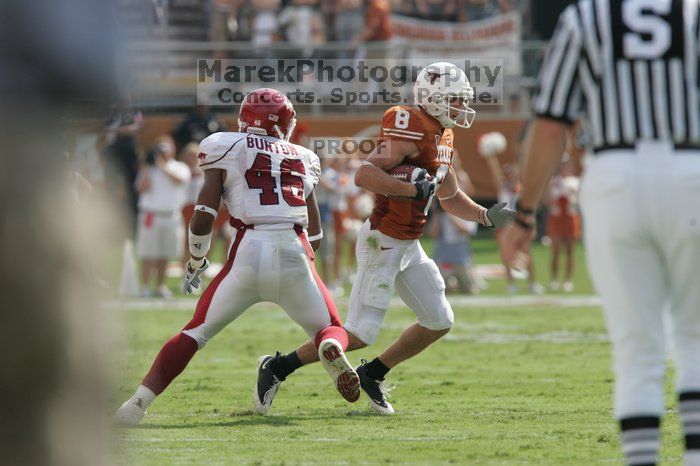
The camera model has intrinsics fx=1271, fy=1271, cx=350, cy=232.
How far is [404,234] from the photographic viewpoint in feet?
24.5

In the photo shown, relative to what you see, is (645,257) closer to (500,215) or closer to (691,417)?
(691,417)

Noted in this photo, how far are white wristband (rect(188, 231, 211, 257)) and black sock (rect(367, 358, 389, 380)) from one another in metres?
1.25

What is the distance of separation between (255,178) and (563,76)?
2.79m

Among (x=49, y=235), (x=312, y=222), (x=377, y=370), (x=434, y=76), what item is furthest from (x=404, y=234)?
(x=49, y=235)

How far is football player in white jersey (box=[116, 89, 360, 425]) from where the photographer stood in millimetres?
6645

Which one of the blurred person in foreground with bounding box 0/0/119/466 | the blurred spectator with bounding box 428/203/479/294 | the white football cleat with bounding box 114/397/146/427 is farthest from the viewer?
the blurred spectator with bounding box 428/203/479/294

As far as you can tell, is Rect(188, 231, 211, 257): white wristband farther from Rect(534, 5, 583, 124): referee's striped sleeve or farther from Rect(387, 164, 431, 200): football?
Rect(534, 5, 583, 124): referee's striped sleeve

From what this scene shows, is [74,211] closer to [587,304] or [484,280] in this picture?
[587,304]

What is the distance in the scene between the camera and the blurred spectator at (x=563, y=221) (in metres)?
17.4

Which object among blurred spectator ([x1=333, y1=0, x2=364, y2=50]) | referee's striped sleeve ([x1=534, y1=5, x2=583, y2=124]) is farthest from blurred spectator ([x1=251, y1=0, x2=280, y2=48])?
referee's striped sleeve ([x1=534, y1=5, x2=583, y2=124])

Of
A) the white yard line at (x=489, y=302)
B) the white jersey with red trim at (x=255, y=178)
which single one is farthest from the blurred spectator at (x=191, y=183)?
the white jersey with red trim at (x=255, y=178)

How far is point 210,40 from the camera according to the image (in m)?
23.9

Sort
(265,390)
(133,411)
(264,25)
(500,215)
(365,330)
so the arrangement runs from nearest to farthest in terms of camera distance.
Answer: (133,411) < (500,215) < (265,390) < (365,330) < (264,25)

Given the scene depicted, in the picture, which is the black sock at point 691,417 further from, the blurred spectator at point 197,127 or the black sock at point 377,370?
the blurred spectator at point 197,127
